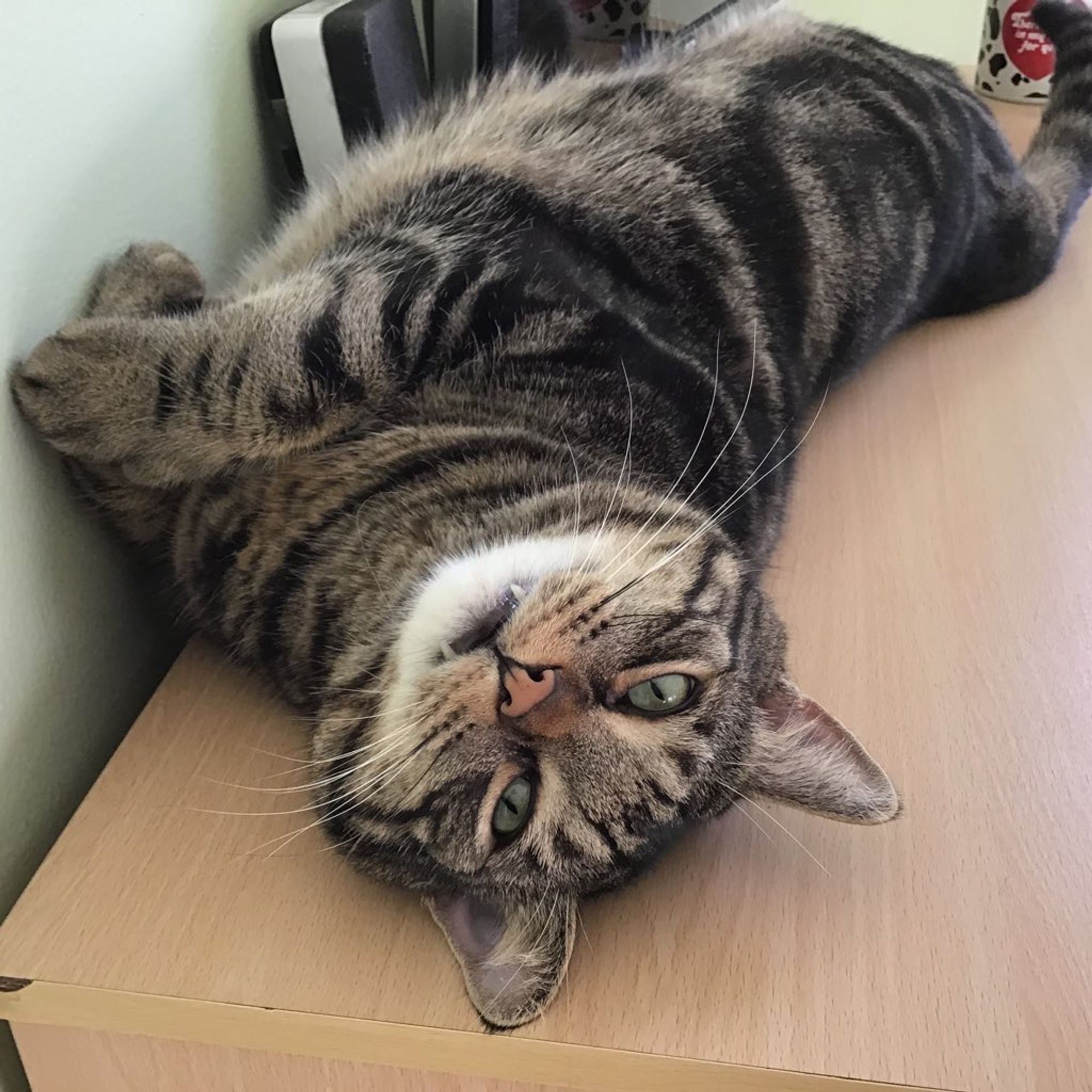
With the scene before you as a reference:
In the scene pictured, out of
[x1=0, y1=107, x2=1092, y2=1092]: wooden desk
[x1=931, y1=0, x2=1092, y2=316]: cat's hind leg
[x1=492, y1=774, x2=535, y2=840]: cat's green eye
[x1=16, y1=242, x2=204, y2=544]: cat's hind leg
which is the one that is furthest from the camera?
[x1=931, y1=0, x2=1092, y2=316]: cat's hind leg

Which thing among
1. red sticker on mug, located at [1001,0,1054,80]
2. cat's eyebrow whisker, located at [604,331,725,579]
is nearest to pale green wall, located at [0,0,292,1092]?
cat's eyebrow whisker, located at [604,331,725,579]

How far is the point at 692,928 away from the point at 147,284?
735mm

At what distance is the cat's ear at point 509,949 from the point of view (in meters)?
0.72

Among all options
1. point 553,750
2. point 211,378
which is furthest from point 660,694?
point 211,378

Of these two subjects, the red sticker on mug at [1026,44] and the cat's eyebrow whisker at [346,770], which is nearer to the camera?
the cat's eyebrow whisker at [346,770]

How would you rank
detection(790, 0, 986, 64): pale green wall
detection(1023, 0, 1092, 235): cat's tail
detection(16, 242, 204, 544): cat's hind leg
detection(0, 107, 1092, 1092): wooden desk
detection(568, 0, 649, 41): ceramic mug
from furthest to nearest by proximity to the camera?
detection(790, 0, 986, 64): pale green wall < detection(568, 0, 649, 41): ceramic mug < detection(1023, 0, 1092, 235): cat's tail < detection(16, 242, 204, 544): cat's hind leg < detection(0, 107, 1092, 1092): wooden desk

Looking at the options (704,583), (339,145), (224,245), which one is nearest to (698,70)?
(339,145)

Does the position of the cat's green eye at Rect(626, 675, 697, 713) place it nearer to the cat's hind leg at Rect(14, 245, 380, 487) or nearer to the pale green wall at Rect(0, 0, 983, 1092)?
the cat's hind leg at Rect(14, 245, 380, 487)

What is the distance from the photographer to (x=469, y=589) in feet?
2.82

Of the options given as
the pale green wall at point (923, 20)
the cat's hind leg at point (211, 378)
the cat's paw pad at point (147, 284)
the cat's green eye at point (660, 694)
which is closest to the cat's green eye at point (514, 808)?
the cat's green eye at point (660, 694)

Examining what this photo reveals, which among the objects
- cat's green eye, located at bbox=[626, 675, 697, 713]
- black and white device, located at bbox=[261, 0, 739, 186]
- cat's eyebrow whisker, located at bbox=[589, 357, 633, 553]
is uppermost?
black and white device, located at bbox=[261, 0, 739, 186]

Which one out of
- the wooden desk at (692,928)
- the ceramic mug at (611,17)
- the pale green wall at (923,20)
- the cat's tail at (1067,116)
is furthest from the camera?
the pale green wall at (923,20)

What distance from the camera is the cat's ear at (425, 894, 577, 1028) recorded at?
0.72 metres

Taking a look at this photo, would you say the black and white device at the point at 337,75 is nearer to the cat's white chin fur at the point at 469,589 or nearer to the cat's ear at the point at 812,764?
the cat's white chin fur at the point at 469,589
